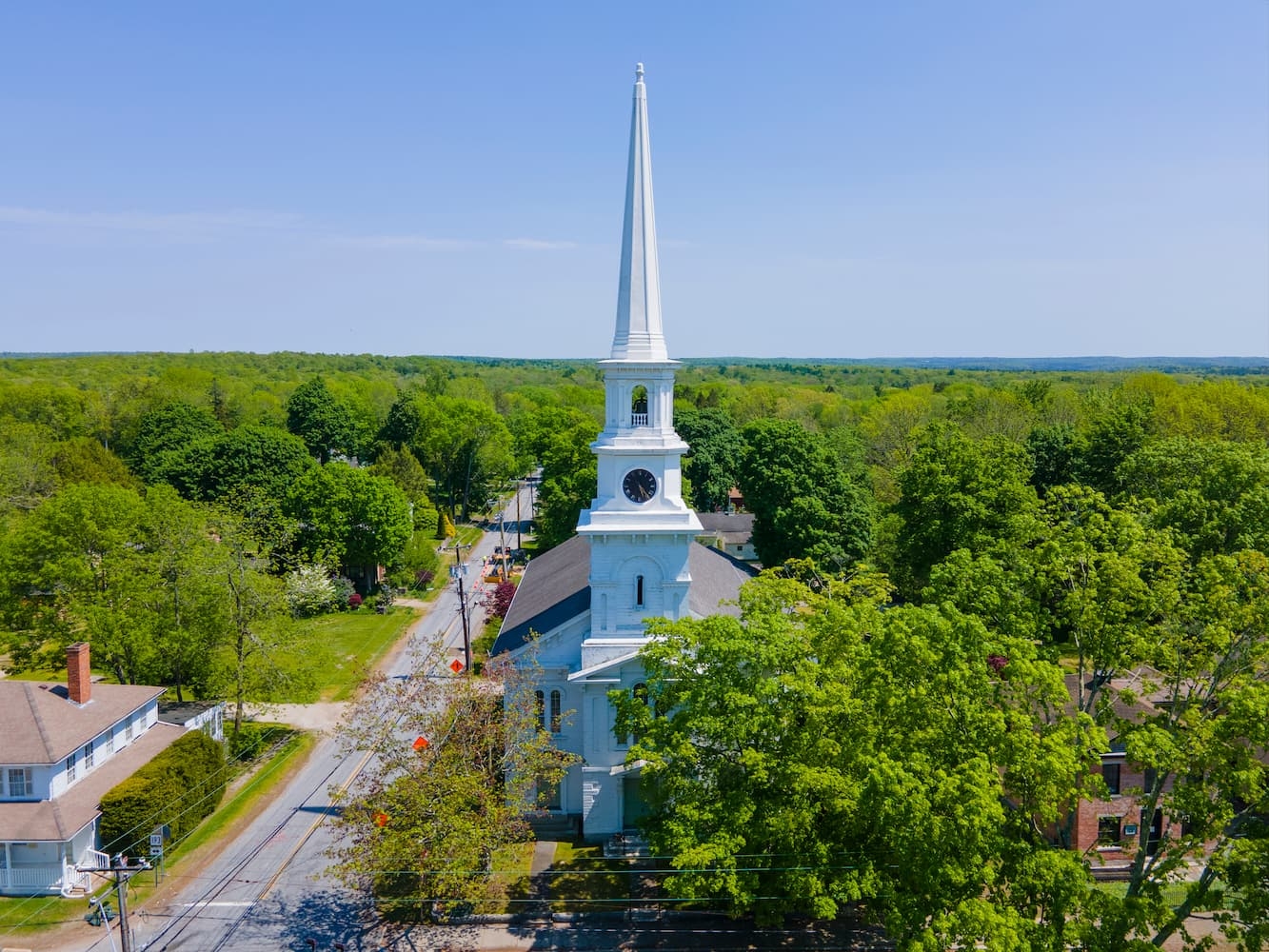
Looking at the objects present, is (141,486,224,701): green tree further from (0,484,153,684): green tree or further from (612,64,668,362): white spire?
(612,64,668,362): white spire

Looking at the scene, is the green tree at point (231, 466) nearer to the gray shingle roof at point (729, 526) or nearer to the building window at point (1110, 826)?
the gray shingle roof at point (729, 526)

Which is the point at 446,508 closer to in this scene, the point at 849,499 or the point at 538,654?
the point at 849,499

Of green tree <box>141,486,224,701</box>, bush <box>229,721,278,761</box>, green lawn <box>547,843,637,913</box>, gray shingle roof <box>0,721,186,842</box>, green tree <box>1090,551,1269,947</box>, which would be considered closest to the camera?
green tree <box>1090,551,1269,947</box>

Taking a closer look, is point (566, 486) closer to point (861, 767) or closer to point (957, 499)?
point (957, 499)

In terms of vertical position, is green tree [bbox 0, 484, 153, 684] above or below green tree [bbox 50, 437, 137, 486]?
below

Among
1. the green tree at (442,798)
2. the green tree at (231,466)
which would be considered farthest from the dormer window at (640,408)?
the green tree at (231,466)

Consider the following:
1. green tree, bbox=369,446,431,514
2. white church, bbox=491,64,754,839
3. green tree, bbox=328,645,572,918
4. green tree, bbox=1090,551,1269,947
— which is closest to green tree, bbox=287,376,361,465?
green tree, bbox=369,446,431,514

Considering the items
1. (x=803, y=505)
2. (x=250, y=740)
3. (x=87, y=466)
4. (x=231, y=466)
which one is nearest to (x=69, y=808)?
(x=250, y=740)

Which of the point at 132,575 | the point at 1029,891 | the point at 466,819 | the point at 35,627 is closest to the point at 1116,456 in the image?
the point at 1029,891
